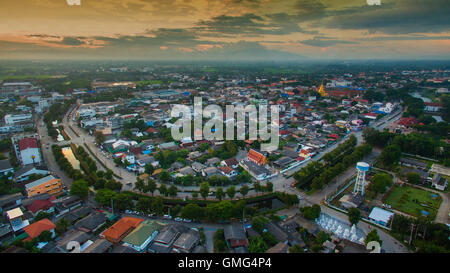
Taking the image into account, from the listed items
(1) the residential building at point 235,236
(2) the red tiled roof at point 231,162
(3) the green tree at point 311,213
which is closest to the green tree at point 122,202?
(1) the residential building at point 235,236

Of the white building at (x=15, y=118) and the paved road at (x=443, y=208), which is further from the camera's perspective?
the white building at (x=15, y=118)

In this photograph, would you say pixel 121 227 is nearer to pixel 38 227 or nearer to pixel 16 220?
pixel 38 227

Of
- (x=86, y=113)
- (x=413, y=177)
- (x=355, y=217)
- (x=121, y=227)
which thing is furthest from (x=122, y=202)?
(x=86, y=113)

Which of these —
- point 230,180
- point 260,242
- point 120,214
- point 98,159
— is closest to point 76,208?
point 120,214

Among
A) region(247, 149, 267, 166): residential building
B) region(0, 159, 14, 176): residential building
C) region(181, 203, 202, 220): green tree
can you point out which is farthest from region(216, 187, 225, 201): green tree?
region(0, 159, 14, 176): residential building

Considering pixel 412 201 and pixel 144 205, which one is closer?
pixel 144 205

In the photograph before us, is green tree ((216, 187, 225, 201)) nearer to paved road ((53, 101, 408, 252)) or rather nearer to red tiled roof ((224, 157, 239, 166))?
paved road ((53, 101, 408, 252))

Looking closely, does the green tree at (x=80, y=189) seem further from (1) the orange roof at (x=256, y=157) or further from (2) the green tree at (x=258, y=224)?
(1) the orange roof at (x=256, y=157)
